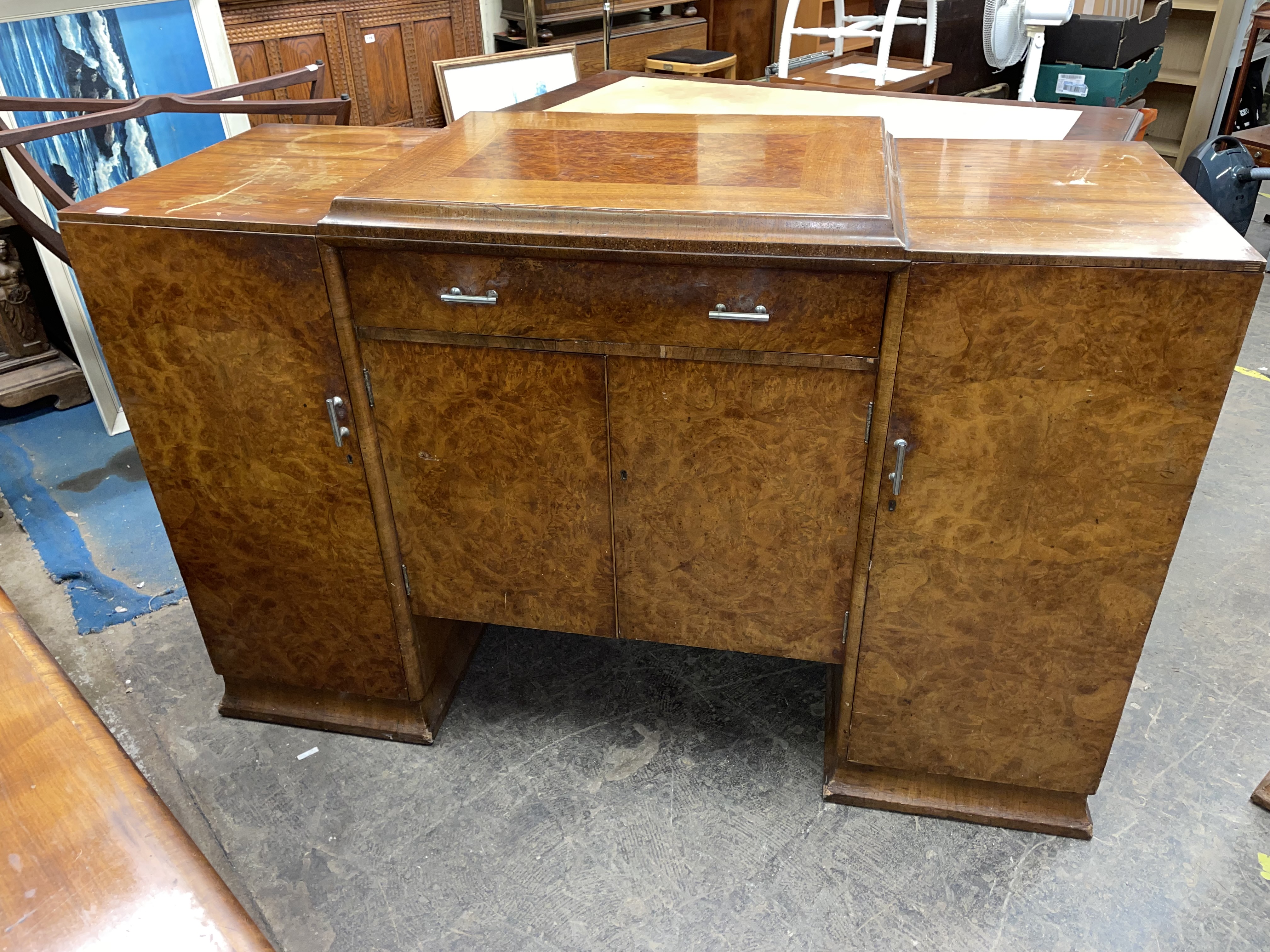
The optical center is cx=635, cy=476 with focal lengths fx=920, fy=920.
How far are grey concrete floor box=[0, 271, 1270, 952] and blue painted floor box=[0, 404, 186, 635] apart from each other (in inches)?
3.8

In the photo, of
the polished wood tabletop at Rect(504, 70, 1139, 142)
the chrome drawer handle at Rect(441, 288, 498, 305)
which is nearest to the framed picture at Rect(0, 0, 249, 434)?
the polished wood tabletop at Rect(504, 70, 1139, 142)

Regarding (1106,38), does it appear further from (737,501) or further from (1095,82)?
(737,501)

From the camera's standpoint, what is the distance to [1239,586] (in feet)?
7.40

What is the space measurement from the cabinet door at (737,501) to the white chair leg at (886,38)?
236cm

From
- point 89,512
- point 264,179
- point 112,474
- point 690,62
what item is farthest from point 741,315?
point 690,62

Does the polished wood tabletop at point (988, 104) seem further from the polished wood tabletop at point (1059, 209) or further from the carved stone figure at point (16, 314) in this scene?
the carved stone figure at point (16, 314)

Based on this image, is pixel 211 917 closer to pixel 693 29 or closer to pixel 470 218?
pixel 470 218

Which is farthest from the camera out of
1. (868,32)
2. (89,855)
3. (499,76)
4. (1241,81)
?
(1241,81)

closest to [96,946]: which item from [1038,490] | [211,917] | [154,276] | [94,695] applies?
[211,917]

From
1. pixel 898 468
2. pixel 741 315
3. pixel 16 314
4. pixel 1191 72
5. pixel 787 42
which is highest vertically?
pixel 787 42

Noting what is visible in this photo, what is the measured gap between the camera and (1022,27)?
252 centimetres

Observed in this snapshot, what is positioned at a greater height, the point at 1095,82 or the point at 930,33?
the point at 930,33

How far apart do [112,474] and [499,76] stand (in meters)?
2.38

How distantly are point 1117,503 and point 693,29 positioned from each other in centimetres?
408
